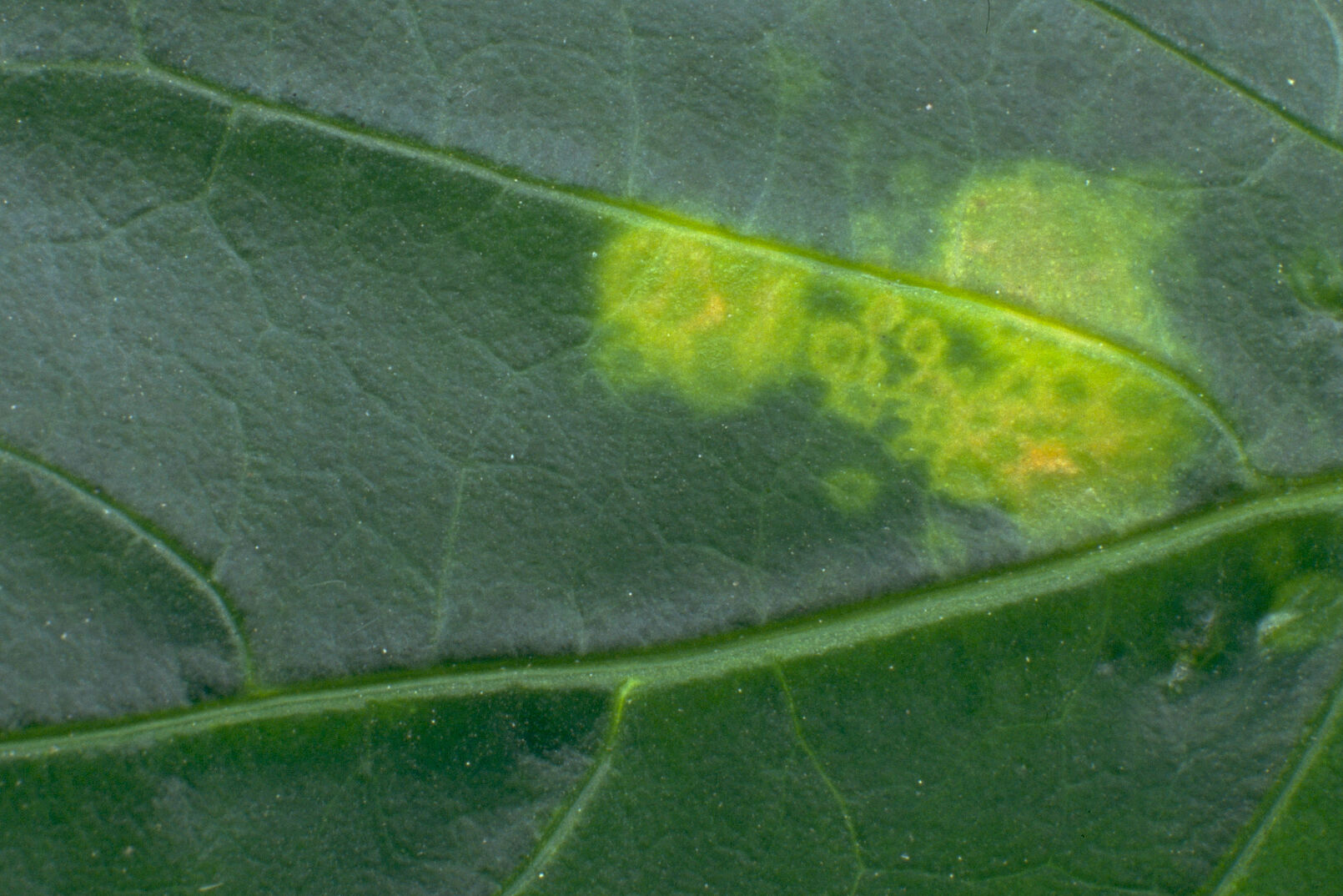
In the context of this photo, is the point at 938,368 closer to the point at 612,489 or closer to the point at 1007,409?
the point at 1007,409

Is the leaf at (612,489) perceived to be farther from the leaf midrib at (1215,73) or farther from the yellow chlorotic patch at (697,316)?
the leaf midrib at (1215,73)

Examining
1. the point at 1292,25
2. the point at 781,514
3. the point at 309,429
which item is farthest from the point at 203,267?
the point at 1292,25

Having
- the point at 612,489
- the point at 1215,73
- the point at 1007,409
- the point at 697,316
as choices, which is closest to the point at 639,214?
the point at 697,316

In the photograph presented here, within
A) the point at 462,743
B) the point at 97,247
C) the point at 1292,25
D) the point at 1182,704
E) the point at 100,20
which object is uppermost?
the point at 1292,25

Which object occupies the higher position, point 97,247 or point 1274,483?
point 1274,483

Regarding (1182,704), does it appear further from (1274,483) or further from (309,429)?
(309,429)
